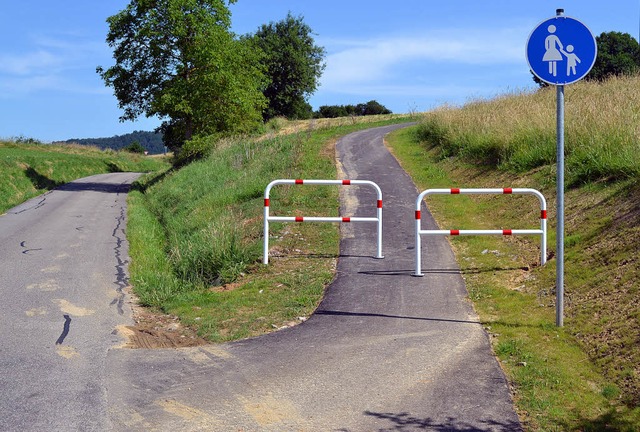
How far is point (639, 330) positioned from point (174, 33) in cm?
3072

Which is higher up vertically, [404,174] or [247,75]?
[247,75]

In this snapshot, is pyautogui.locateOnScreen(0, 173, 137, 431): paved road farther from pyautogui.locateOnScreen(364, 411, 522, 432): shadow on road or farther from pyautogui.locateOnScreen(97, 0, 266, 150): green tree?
pyautogui.locateOnScreen(97, 0, 266, 150): green tree

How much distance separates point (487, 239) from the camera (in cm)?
1169

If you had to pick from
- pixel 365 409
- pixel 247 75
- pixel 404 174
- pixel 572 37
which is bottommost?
pixel 365 409

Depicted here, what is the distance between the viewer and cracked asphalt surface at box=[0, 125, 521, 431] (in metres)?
5.24

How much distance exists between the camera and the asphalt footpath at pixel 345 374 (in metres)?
5.23

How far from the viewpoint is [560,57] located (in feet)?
23.7

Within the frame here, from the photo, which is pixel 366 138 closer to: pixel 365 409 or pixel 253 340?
pixel 253 340

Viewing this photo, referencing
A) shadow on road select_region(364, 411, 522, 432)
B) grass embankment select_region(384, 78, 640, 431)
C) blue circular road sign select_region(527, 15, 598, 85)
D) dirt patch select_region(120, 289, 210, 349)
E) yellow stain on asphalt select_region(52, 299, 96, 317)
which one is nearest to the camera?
shadow on road select_region(364, 411, 522, 432)

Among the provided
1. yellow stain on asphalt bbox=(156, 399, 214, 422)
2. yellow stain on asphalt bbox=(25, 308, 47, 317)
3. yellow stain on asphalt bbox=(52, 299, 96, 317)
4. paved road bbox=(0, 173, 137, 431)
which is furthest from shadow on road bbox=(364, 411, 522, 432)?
yellow stain on asphalt bbox=(25, 308, 47, 317)

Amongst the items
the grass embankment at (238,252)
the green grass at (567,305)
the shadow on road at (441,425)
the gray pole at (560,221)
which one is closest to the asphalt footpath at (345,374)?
the shadow on road at (441,425)

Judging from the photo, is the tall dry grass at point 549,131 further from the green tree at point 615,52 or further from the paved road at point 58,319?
the green tree at point 615,52

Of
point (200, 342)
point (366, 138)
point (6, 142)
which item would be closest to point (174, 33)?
point (366, 138)

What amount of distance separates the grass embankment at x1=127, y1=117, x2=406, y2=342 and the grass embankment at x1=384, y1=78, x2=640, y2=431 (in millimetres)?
2381
